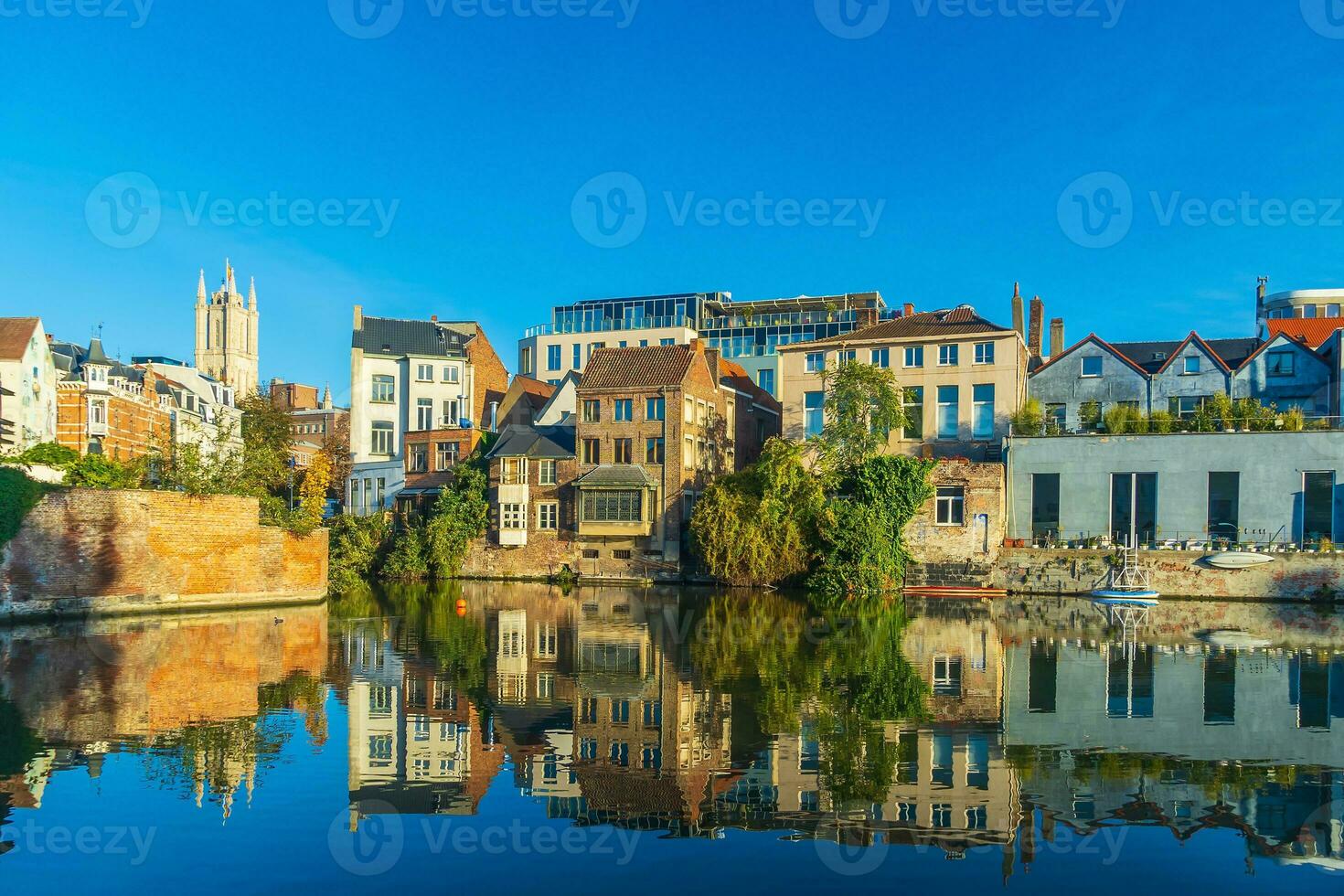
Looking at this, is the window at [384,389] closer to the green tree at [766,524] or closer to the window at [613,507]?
the window at [613,507]

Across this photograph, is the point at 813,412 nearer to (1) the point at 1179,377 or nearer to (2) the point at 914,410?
(2) the point at 914,410

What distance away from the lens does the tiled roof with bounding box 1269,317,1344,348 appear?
55.5m

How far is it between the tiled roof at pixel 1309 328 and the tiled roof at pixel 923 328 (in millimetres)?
15310

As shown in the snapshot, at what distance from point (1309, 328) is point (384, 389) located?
5618 cm

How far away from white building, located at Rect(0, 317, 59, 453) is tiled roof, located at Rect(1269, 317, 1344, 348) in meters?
63.5

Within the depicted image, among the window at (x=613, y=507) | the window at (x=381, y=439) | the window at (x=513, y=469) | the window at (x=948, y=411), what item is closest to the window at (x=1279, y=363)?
the window at (x=948, y=411)

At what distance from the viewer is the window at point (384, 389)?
70.0 m

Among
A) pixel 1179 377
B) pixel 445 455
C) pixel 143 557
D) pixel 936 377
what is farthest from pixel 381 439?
pixel 1179 377

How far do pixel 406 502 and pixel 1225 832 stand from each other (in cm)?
5522

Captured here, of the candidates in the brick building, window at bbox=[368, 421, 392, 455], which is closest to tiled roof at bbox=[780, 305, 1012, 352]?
window at bbox=[368, 421, 392, 455]

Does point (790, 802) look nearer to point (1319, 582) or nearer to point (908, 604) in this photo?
point (908, 604)

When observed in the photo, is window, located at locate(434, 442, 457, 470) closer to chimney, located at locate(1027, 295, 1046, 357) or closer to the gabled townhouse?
the gabled townhouse

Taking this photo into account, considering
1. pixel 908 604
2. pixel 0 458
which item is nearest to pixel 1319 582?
pixel 908 604

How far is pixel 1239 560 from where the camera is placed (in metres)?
43.9
